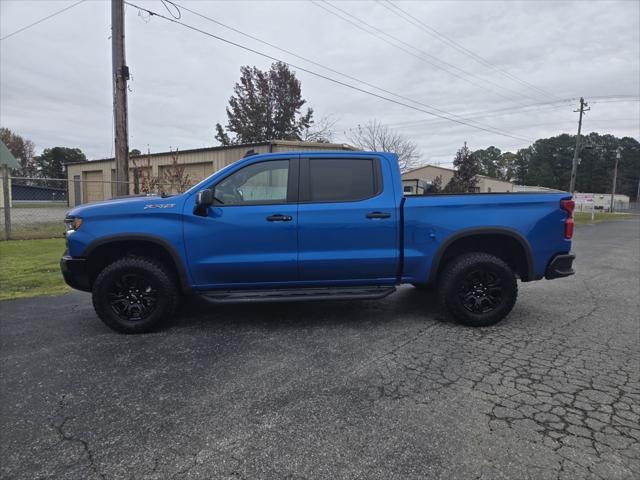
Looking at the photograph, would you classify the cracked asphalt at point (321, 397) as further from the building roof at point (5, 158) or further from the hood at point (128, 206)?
the building roof at point (5, 158)

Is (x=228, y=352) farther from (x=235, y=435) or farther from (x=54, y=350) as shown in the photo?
(x=54, y=350)

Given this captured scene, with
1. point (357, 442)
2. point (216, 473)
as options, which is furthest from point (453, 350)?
point (216, 473)

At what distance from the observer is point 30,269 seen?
25.1ft

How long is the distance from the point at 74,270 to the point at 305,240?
2.46m

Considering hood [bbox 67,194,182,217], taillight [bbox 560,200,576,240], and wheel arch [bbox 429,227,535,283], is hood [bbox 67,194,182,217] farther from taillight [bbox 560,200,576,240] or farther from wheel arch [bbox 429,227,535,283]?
taillight [bbox 560,200,576,240]

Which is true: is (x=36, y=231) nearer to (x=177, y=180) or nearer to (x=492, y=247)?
(x=177, y=180)

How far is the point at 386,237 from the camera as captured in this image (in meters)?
4.43

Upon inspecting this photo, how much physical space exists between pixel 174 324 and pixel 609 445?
163 inches

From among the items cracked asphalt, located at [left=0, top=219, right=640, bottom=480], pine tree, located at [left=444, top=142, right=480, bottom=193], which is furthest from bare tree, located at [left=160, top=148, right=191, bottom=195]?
pine tree, located at [left=444, top=142, right=480, bottom=193]

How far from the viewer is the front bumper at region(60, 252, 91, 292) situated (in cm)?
427

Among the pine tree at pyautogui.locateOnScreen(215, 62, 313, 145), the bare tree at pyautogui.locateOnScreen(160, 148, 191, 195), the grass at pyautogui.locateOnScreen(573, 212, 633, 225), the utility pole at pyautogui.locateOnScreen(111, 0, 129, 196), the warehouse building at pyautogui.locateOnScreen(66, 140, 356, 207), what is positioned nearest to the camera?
the utility pole at pyautogui.locateOnScreen(111, 0, 129, 196)

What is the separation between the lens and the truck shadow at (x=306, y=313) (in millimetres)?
4766

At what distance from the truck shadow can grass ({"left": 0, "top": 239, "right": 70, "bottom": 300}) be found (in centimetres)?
266

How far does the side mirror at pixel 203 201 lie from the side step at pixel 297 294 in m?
0.90
